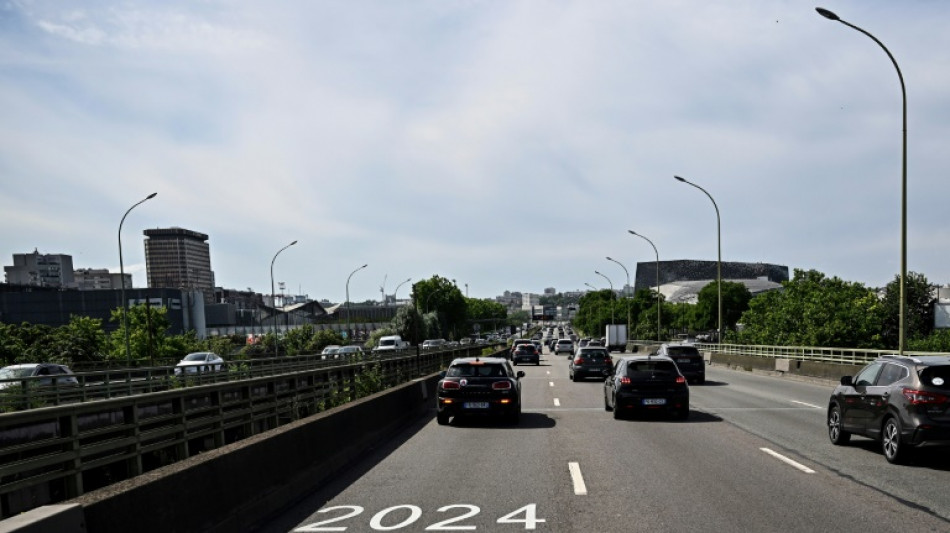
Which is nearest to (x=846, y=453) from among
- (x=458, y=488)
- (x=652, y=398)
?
(x=652, y=398)

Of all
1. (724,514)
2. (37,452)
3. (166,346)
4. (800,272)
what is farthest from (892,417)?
(800,272)

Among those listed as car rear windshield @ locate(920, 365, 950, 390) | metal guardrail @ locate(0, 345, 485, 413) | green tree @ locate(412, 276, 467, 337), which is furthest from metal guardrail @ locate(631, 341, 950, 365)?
green tree @ locate(412, 276, 467, 337)

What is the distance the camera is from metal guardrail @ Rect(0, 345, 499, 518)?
677 centimetres

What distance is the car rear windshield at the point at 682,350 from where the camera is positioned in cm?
3103

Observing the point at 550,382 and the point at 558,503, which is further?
the point at 550,382

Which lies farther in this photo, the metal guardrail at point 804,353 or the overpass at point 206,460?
the metal guardrail at point 804,353

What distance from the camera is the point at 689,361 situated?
3069cm

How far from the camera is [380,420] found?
14969 mm

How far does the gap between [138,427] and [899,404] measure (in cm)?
955

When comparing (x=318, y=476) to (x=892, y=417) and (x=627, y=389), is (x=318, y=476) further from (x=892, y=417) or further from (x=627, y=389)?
(x=627, y=389)

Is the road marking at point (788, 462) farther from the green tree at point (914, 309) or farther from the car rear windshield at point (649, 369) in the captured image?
the green tree at point (914, 309)

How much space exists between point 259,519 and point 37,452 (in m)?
8.04

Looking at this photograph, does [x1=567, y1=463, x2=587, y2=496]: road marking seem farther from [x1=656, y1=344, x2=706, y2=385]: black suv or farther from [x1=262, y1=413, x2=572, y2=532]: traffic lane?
[x1=656, y1=344, x2=706, y2=385]: black suv

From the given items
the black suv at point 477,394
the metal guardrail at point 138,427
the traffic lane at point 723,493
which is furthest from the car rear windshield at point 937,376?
the metal guardrail at point 138,427
